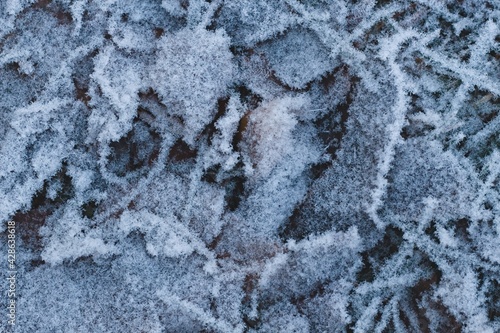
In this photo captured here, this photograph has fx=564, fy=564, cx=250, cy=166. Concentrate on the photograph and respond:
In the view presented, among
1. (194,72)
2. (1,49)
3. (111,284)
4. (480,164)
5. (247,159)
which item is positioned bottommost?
(111,284)

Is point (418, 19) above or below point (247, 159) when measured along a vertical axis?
above

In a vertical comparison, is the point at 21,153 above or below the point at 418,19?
below

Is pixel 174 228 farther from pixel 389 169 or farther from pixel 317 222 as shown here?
pixel 389 169

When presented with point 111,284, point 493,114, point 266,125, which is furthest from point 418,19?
point 111,284

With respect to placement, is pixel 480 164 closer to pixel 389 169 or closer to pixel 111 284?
pixel 389 169

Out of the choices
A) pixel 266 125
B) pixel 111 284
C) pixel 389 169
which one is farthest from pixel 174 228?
pixel 389 169

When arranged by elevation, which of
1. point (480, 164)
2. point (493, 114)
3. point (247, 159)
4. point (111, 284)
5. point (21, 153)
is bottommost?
point (111, 284)
